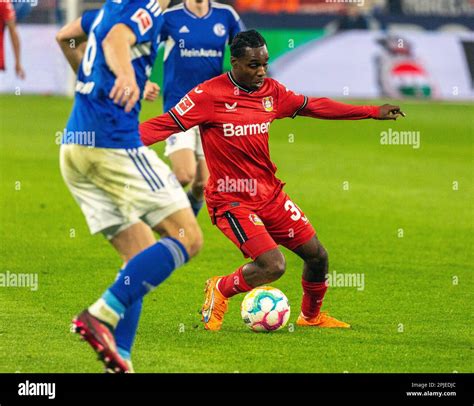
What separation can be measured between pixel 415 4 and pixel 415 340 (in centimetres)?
2539

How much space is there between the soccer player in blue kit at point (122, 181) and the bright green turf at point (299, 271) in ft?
2.57

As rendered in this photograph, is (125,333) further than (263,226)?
No

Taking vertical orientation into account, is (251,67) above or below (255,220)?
above

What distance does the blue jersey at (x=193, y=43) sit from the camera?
11.3 m

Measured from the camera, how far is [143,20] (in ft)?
20.8

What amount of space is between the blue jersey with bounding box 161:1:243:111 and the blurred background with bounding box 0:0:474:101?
1615 cm

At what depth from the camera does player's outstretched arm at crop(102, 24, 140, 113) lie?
601 cm

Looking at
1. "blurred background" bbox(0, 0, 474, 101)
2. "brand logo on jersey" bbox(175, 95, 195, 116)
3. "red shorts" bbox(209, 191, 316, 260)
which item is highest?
"brand logo on jersey" bbox(175, 95, 195, 116)

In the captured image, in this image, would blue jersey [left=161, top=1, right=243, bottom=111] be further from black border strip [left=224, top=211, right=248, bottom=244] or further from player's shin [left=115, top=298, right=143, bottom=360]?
player's shin [left=115, top=298, right=143, bottom=360]
